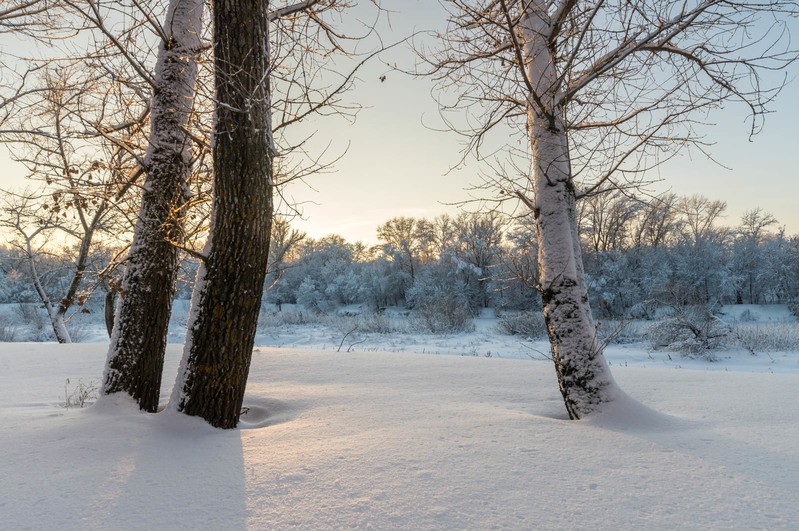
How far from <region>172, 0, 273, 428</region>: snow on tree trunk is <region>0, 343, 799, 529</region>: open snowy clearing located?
0.27 metres

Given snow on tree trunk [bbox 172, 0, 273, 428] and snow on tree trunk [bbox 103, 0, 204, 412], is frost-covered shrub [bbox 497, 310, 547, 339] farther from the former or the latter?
A: snow on tree trunk [bbox 172, 0, 273, 428]

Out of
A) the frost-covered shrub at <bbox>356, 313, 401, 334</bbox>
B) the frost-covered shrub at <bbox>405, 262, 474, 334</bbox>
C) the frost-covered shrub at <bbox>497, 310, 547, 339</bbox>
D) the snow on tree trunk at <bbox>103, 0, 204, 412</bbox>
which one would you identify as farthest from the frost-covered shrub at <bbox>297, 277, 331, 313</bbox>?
the snow on tree trunk at <bbox>103, 0, 204, 412</bbox>

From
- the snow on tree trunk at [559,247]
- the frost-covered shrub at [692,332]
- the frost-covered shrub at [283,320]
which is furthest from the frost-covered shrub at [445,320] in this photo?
the snow on tree trunk at [559,247]

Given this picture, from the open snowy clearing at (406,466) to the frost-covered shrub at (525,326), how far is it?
604 inches

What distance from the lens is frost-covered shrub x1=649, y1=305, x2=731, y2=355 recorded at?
13.3 metres

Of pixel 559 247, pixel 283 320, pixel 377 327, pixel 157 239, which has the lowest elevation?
pixel 377 327

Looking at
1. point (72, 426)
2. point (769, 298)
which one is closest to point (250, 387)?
point (72, 426)

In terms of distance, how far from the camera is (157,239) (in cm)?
392

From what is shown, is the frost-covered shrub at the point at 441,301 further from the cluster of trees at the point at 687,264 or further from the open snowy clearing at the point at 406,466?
the open snowy clearing at the point at 406,466

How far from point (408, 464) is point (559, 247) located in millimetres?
2385

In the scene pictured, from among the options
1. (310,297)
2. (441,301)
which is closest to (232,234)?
(441,301)

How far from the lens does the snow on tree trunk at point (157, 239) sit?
3.83 meters

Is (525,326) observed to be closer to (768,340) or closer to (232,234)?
(768,340)

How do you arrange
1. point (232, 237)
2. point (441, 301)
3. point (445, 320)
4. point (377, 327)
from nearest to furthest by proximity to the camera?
1. point (232, 237)
2. point (377, 327)
3. point (445, 320)
4. point (441, 301)
